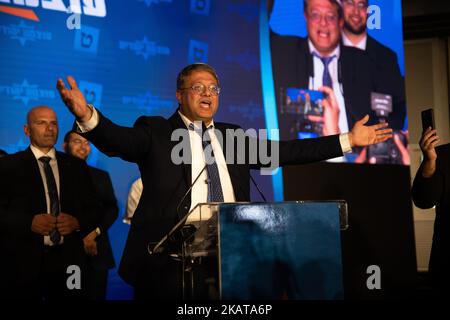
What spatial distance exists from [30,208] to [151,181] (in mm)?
1523

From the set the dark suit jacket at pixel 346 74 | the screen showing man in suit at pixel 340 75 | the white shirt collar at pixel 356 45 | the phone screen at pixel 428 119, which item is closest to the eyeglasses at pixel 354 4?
the screen showing man in suit at pixel 340 75

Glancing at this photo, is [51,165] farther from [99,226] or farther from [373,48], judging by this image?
[373,48]

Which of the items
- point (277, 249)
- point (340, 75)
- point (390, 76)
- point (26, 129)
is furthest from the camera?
point (390, 76)

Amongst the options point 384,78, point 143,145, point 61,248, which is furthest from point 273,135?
point 143,145

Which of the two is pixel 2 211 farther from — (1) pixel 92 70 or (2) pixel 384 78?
(2) pixel 384 78

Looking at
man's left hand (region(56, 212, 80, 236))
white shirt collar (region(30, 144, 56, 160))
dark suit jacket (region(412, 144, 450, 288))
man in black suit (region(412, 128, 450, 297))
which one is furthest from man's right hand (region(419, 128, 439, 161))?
white shirt collar (region(30, 144, 56, 160))

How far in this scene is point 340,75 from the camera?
6.10m

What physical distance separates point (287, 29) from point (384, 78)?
1.21m

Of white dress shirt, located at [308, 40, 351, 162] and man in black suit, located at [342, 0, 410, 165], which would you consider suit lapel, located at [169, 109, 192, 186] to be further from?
man in black suit, located at [342, 0, 410, 165]

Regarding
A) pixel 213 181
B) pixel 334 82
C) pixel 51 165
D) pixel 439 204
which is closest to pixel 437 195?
pixel 439 204

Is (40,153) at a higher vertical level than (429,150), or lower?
higher

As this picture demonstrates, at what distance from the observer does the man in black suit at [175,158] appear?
9.24 ft

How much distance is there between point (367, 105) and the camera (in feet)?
20.3

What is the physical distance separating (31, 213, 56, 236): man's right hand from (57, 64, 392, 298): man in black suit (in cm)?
127
